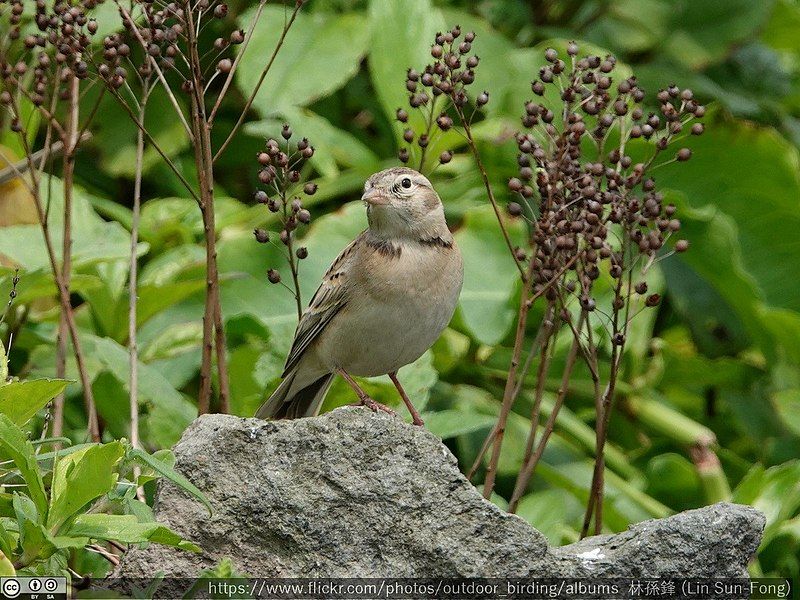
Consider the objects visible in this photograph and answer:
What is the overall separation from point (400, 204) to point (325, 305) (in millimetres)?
420

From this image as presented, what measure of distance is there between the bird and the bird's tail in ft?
0.12

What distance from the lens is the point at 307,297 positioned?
5469mm

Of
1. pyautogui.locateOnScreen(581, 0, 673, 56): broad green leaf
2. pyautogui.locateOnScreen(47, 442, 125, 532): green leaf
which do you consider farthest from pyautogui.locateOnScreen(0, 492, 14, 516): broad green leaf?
pyautogui.locateOnScreen(581, 0, 673, 56): broad green leaf

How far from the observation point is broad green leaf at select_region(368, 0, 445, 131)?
226 inches

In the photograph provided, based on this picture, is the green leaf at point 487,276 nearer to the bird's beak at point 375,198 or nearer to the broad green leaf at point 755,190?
the broad green leaf at point 755,190

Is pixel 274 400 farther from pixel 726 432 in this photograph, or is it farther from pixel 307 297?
pixel 726 432

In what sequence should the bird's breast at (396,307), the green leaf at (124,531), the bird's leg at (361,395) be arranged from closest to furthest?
the green leaf at (124,531) → the bird's leg at (361,395) → the bird's breast at (396,307)

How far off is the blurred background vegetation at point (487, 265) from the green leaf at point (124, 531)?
4.73ft

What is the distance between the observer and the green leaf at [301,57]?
5.88 meters

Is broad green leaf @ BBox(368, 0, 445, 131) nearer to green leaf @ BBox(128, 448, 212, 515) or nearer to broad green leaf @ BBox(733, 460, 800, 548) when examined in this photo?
broad green leaf @ BBox(733, 460, 800, 548)

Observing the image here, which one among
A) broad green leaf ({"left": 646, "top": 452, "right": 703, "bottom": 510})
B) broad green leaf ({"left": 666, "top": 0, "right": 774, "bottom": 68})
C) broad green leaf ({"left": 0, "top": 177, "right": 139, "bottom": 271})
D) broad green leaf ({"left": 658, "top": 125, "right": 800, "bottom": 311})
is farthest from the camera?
broad green leaf ({"left": 666, "top": 0, "right": 774, "bottom": 68})

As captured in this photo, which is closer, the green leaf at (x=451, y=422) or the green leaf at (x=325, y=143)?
the green leaf at (x=451, y=422)

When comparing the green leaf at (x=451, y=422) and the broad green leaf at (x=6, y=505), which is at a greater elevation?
the broad green leaf at (x=6, y=505)

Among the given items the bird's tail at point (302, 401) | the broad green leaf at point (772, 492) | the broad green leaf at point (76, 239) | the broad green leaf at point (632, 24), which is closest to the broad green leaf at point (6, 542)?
the bird's tail at point (302, 401)
